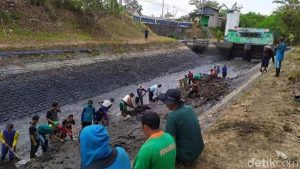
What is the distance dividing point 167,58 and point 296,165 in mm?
30929

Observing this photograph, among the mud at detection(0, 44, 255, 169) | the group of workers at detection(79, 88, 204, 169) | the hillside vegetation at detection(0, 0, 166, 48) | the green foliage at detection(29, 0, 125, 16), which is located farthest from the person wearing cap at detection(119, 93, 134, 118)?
the green foliage at detection(29, 0, 125, 16)

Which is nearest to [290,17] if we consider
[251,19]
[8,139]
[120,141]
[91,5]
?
[251,19]

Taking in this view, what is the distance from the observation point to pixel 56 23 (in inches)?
1097

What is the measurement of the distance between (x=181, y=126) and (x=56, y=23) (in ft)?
83.8

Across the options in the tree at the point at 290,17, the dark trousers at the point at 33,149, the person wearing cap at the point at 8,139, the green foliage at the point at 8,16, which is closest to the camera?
the person wearing cap at the point at 8,139

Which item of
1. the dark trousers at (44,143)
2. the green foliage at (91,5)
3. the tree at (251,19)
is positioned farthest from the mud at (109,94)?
the tree at (251,19)

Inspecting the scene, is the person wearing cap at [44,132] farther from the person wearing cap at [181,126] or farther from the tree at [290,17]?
the tree at [290,17]

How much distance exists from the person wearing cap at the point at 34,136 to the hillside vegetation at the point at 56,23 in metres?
11.9

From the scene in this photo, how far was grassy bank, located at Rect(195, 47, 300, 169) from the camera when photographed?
18.6ft

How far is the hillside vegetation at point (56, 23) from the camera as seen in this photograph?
22531 mm

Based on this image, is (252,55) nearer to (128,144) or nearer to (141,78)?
(141,78)

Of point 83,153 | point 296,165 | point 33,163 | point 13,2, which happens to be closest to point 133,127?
point 33,163

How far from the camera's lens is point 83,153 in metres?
2.76

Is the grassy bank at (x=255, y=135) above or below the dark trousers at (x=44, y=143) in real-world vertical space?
above
